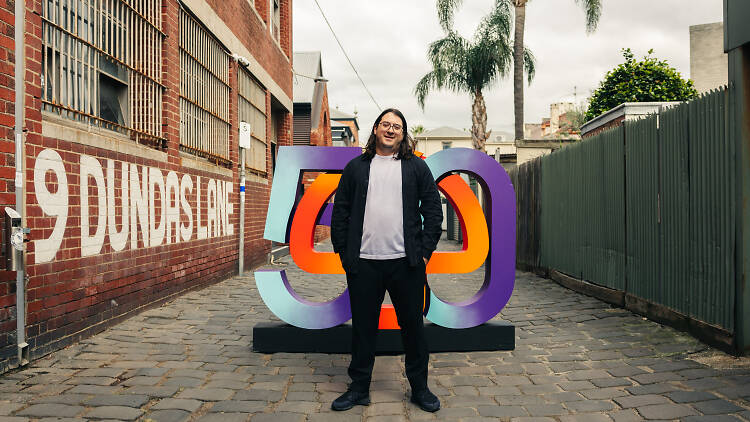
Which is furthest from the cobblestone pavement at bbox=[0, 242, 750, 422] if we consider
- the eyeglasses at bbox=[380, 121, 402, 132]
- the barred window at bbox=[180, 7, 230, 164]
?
the barred window at bbox=[180, 7, 230, 164]

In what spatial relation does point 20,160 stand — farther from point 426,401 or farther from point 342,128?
point 342,128

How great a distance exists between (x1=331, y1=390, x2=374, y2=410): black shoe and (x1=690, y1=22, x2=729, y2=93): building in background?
2411 centimetres

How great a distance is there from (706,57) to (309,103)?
1640 centimetres

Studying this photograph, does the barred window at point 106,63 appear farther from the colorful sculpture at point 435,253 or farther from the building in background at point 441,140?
the building in background at point 441,140

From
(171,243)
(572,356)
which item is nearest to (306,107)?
(171,243)

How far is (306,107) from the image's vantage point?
869 inches

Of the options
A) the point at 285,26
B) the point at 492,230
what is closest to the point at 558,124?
the point at 285,26

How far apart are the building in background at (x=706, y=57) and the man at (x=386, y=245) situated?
928 inches

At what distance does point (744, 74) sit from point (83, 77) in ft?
19.3

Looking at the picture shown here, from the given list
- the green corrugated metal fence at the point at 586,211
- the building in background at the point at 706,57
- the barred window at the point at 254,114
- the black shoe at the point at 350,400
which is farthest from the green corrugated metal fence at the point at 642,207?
the building in background at the point at 706,57

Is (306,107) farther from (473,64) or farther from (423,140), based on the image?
(423,140)

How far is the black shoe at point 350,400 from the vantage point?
358cm

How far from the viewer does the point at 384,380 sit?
4.21m

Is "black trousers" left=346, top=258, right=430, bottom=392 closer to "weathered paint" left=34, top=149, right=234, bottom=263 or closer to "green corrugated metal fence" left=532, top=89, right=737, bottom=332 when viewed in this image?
"green corrugated metal fence" left=532, top=89, right=737, bottom=332
